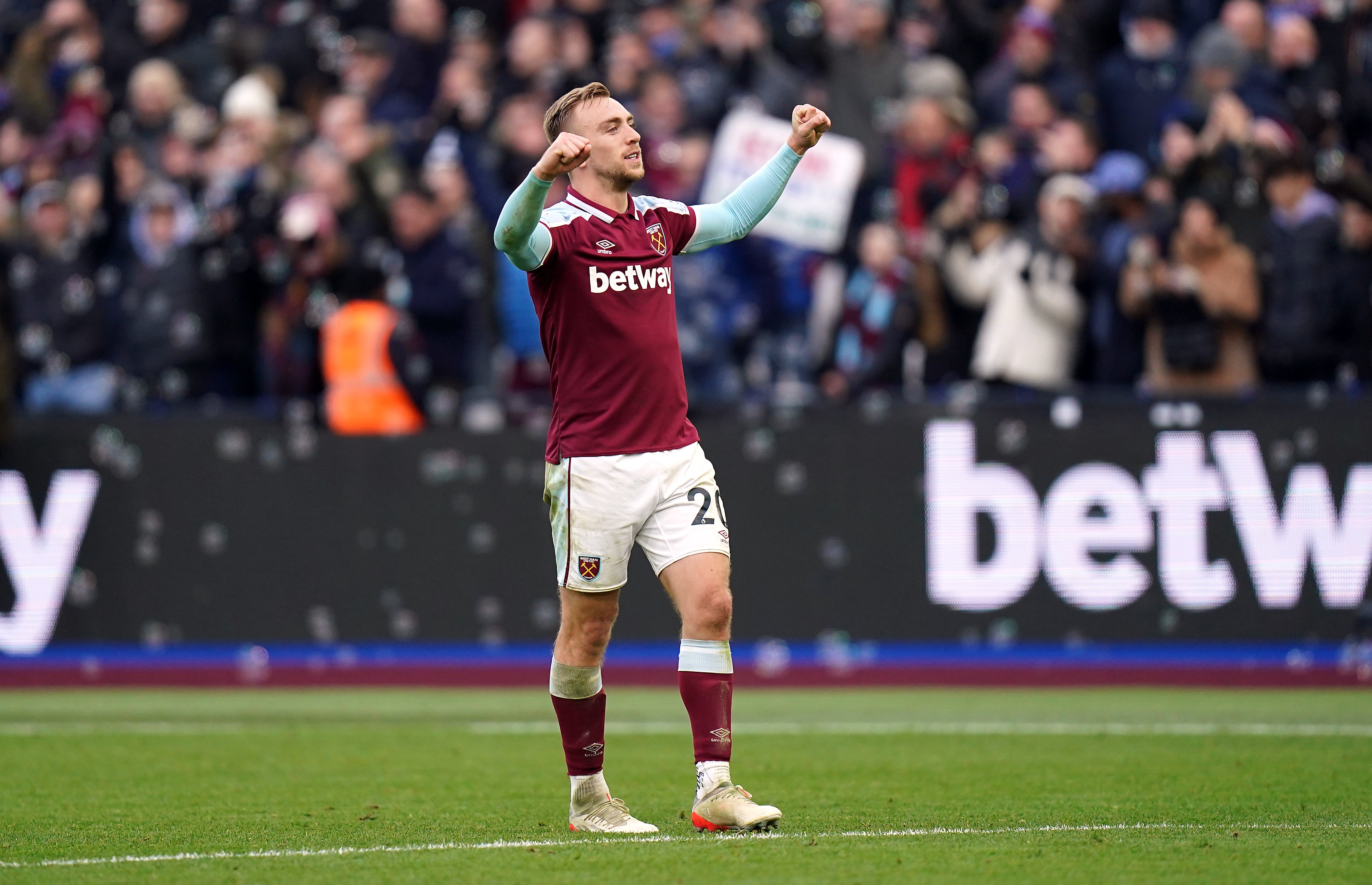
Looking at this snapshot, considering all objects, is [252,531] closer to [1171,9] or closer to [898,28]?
[898,28]

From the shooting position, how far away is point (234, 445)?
45.8 feet

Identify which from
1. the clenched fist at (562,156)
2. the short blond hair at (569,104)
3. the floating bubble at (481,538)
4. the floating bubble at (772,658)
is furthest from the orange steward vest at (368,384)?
the clenched fist at (562,156)

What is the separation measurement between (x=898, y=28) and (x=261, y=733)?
809cm

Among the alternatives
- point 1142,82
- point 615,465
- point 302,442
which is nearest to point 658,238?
point 615,465

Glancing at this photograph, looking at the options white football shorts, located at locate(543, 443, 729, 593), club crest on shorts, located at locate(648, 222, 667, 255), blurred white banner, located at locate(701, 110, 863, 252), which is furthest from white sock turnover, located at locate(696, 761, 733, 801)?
blurred white banner, located at locate(701, 110, 863, 252)

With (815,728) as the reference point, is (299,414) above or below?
above

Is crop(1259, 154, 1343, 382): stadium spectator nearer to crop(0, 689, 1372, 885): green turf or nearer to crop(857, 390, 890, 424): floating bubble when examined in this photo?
crop(0, 689, 1372, 885): green turf

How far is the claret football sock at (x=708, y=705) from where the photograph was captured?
6.76 m

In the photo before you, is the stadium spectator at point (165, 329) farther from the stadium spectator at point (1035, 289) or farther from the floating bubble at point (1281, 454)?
the floating bubble at point (1281, 454)

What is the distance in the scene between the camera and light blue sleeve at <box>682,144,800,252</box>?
288 inches

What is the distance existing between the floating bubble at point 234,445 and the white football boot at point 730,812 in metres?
7.84

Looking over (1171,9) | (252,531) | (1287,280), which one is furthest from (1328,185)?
(252,531)

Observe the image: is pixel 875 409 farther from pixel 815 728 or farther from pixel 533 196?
pixel 533 196

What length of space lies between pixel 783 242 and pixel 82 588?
5.39 meters
